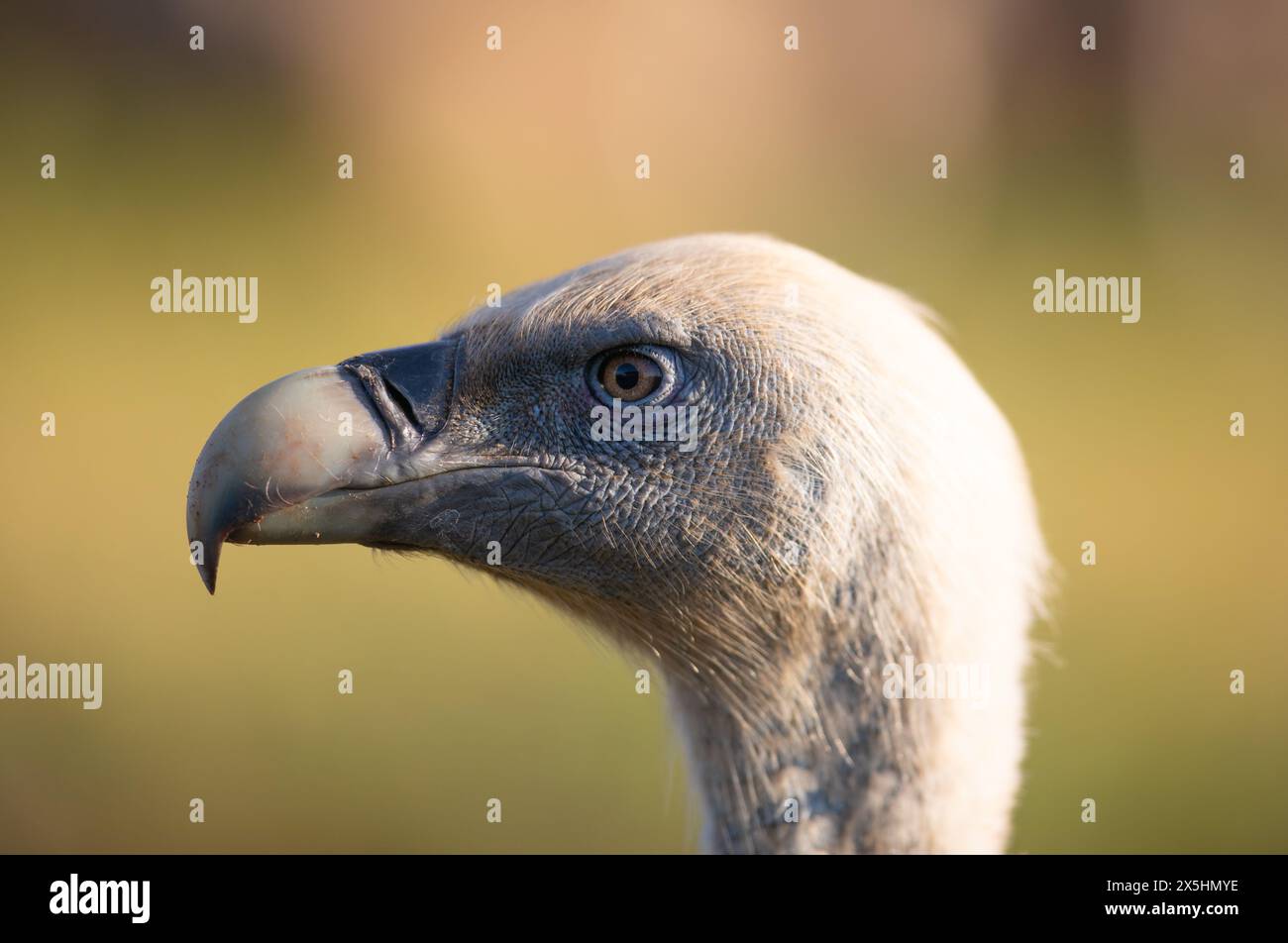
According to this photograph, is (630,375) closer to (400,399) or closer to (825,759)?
(400,399)

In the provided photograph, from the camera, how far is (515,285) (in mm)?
10836

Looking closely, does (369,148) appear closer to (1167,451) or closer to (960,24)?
(960,24)

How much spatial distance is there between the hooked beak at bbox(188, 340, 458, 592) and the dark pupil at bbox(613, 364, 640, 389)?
1.46ft

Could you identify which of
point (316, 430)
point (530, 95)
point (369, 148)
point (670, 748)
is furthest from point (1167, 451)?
point (316, 430)

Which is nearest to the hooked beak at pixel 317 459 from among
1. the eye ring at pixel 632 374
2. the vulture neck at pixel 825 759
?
the eye ring at pixel 632 374

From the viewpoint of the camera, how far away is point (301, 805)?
8.30m

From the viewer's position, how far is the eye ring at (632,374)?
3055 mm

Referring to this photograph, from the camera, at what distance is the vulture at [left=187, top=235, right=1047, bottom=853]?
2977mm

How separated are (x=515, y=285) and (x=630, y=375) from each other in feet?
26.1

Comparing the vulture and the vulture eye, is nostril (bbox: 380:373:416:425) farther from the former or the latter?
the vulture eye

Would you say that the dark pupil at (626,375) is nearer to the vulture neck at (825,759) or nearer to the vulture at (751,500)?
the vulture at (751,500)

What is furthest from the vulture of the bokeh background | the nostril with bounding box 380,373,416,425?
the bokeh background

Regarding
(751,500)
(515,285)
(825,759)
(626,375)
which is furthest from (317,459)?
(515,285)

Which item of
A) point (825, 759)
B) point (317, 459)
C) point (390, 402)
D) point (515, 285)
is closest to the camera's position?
point (317, 459)
